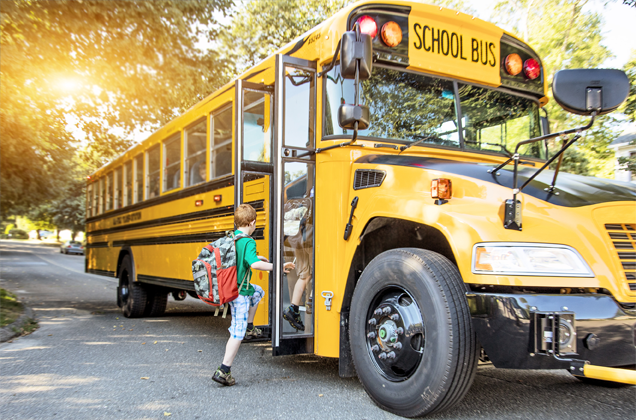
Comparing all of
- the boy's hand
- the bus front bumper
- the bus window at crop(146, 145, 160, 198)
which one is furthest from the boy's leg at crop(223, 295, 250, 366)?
the bus window at crop(146, 145, 160, 198)

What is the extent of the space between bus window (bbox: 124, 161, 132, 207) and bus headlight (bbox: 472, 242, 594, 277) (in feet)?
23.3

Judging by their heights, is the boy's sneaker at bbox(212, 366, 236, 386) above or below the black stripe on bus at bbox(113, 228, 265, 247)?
below

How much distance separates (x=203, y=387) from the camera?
418cm

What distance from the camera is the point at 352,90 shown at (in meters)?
4.05

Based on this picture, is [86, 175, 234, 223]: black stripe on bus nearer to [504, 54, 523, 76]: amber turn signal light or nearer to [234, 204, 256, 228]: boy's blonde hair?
[234, 204, 256, 228]: boy's blonde hair

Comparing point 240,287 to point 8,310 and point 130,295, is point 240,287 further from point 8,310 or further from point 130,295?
point 8,310

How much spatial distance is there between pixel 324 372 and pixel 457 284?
206cm

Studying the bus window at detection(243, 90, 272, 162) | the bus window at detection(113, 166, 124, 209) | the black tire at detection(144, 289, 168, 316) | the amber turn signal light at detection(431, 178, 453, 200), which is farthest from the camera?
the bus window at detection(113, 166, 124, 209)

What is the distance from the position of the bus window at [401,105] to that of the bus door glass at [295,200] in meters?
0.23

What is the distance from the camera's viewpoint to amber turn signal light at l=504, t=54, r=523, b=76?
4531mm

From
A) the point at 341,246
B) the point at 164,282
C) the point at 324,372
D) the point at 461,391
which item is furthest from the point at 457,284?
the point at 164,282

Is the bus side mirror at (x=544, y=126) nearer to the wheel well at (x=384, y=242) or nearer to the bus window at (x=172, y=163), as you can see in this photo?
the wheel well at (x=384, y=242)

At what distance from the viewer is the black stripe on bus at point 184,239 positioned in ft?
16.1

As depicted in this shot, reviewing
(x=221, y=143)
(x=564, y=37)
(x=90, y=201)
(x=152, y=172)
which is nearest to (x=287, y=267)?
(x=221, y=143)
